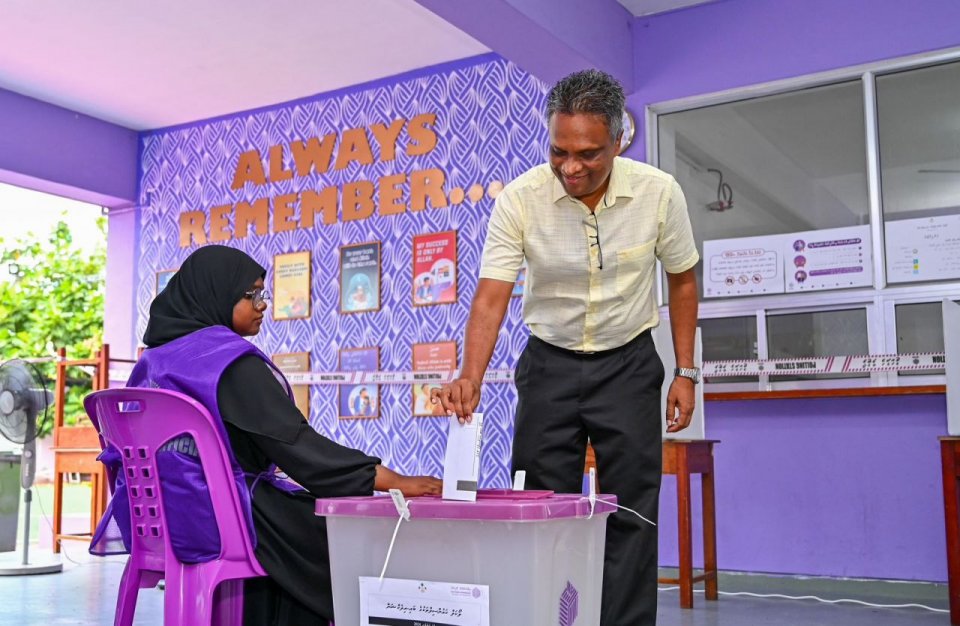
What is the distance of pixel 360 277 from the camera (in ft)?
20.5

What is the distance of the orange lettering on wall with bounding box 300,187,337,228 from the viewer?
21.1 ft

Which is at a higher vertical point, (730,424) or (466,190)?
(466,190)

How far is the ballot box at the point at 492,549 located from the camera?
1589 millimetres

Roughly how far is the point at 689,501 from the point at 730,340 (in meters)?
1.12

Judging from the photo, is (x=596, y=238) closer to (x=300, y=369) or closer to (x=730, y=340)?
(x=730, y=340)

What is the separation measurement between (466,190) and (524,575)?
449cm

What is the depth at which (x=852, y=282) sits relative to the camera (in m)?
4.73

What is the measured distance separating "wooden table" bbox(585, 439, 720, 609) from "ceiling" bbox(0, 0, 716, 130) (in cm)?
237

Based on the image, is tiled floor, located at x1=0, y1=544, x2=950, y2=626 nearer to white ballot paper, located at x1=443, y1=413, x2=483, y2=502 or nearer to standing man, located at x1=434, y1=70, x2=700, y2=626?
standing man, located at x1=434, y1=70, x2=700, y2=626

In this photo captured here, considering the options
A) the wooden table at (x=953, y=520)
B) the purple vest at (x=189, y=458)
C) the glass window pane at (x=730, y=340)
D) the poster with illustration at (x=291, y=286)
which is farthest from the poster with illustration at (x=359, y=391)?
the purple vest at (x=189, y=458)

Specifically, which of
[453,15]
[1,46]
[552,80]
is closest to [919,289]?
[552,80]

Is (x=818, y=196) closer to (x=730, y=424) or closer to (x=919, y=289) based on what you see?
(x=919, y=289)

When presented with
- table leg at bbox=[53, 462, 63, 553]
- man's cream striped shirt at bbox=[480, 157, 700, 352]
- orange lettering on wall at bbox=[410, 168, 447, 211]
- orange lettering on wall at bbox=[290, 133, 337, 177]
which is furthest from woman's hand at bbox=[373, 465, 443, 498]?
table leg at bbox=[53, 462, 63, 553]

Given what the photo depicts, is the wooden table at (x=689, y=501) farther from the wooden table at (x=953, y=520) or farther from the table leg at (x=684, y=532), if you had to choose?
the wooden table at (x=953, y=520)
